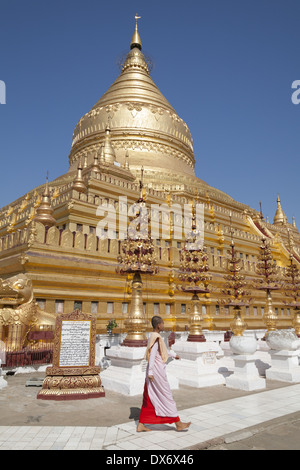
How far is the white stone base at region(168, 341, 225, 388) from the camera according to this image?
964 centimetres

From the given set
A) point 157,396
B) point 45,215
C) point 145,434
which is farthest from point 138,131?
point 145,434

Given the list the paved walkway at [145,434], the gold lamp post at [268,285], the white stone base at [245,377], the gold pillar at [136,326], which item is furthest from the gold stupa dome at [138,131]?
the paved walkway at [145,434]

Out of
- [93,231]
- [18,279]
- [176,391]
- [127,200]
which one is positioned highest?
[127,200]

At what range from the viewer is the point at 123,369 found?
8.92m

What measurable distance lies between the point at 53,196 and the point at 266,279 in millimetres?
15576

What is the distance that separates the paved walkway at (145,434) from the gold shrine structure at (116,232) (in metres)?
6.54

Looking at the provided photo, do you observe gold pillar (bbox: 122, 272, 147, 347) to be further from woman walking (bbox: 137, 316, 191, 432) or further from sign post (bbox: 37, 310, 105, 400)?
woman walking (bbox: 137, 316, 191, 432)

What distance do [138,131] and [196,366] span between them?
2915 centimetres

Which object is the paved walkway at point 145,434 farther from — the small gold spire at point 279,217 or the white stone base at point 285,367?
the small gold spire at point 279,217

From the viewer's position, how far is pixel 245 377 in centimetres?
912

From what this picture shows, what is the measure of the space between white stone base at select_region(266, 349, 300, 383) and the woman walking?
20.4ft

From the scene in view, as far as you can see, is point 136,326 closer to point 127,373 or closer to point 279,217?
point 127,373
